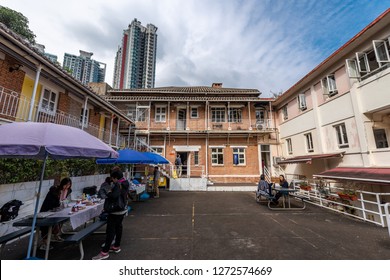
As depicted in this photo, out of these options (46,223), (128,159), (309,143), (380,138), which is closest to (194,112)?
(309,143)

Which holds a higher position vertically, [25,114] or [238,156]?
[25,114]

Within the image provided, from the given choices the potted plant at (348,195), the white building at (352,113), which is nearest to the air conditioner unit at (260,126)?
the white building at (352,113)

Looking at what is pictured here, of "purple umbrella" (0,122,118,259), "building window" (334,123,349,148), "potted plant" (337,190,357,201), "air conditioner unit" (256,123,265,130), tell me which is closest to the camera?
"purple umbrella" (0,122,118,259)

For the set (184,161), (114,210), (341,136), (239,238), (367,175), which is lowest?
(239,238)

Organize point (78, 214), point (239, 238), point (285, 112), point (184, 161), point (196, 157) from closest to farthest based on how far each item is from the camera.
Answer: point (78, 214) → point (239, 238) → point (285, 112) → point (196, 157) → point (184, 161)

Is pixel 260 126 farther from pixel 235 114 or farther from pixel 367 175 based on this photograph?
pixel 367 175

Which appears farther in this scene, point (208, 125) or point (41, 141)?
point (208, 125)

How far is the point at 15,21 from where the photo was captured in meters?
21.6

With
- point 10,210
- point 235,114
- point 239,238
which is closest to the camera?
point 239,238

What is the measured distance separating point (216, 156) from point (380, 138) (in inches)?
439

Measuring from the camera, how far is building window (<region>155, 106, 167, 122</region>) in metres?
17.7

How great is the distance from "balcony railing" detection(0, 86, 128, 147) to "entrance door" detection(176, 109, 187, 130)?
574cm

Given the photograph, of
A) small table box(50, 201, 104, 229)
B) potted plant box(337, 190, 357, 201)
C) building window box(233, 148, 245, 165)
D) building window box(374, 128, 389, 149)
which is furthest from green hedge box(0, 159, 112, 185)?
building window box(374, 128, 389, 149)

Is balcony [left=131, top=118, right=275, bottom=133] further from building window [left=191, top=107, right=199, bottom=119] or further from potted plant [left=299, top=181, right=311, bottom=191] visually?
potted plant [left=299, top=181, right=311, bottom=191]
